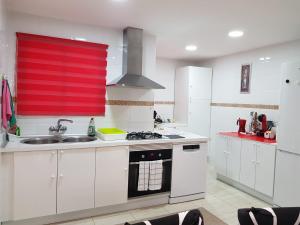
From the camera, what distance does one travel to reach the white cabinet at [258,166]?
306 centimetres

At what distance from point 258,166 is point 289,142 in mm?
621

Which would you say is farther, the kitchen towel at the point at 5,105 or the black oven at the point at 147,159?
the black oven at the point at 147,159

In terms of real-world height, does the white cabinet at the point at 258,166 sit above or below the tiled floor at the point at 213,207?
above

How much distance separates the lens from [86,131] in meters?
3.06

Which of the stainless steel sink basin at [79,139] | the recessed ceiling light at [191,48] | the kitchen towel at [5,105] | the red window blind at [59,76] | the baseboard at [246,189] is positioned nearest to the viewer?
the kitchen towel at [5,105]

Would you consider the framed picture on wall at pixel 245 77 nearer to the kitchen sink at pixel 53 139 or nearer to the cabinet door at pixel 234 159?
the cabinet door at pixel 234 159

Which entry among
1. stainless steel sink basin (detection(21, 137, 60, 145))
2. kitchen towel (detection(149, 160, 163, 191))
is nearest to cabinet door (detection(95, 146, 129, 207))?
kitchen towel (detection(149, 160, 163, 191))

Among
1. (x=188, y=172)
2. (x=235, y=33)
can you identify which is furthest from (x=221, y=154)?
(x=235, y=33)

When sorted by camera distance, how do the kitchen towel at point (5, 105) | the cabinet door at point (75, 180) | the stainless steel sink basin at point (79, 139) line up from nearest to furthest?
the kitchen towel at point (5, 105)
the cabinet door at point (75, 180)
the stainless steel sink basin at point (79, 139)

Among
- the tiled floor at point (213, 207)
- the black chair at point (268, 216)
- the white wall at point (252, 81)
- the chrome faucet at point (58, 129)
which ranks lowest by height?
the tiled floor at point (213, 207)

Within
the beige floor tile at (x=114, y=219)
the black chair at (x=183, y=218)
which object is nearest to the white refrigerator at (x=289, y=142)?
the beige floor tile at (x=114, y=219)

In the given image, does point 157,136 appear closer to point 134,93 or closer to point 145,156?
point 145,156

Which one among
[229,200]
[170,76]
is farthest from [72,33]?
[229,200]

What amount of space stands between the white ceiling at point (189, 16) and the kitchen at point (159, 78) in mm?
37
